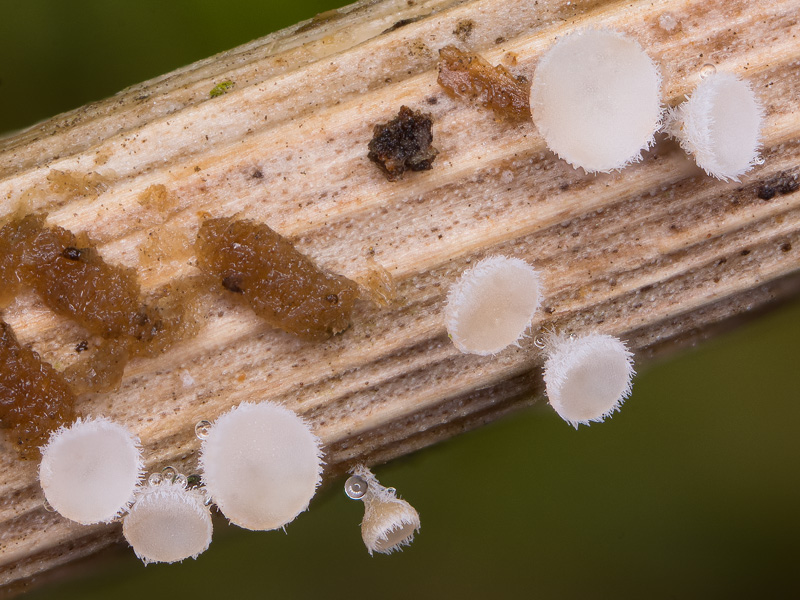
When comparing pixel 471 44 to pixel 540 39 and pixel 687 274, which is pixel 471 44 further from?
pixel 687 274

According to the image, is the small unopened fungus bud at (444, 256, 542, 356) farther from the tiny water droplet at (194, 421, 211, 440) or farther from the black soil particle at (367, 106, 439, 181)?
the tiny water droplet at (194, 421, 211, 440)

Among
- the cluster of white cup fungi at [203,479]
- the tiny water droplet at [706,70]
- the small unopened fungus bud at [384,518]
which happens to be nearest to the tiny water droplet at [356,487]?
the small unopened fungus bud at [384,518]

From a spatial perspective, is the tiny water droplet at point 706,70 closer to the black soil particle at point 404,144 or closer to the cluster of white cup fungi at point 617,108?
the cluster of white cup fungi at point 617,108

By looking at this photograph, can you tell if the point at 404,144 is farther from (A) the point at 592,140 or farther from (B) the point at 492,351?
(B) the point at 492,351

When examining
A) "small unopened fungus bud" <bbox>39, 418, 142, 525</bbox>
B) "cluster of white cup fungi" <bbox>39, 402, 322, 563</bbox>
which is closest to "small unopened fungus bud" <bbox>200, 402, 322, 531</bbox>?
"cluster of white cup fungi" <bbox>39, 402, 322, 563</bbox>

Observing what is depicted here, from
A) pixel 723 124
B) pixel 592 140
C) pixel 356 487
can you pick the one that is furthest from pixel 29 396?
pixel 723 124
